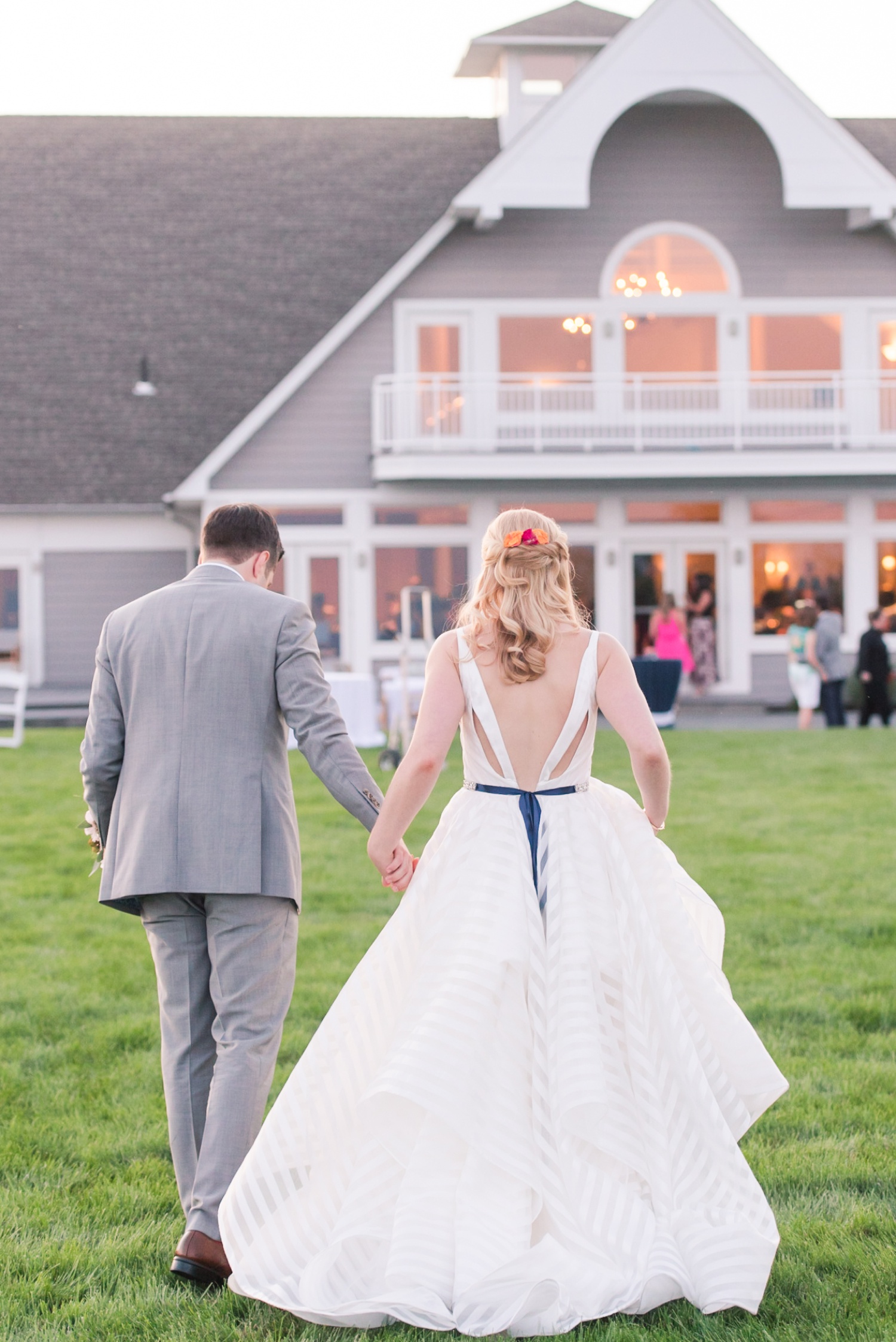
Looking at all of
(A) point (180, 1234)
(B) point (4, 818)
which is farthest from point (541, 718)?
(B) point (4, 818)

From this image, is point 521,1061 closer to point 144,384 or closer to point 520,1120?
point 520,1120

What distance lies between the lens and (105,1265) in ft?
11.6

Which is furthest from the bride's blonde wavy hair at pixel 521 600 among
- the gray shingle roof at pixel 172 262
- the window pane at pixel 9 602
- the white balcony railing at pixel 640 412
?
the window pane at pixel 9 602

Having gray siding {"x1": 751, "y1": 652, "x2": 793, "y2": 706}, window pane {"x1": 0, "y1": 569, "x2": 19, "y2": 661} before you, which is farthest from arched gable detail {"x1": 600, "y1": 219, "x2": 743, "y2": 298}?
window pane {"x1": 0, "y1": 569, "x2": 19, "y2": 661}

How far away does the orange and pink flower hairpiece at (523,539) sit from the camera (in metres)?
3.41

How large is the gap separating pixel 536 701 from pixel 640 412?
694 inches

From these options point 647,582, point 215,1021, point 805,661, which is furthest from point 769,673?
point 215,1021

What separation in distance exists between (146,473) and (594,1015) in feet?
64.5

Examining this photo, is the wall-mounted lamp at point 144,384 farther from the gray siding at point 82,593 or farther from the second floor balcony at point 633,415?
A: the second floor balcony at point 633,415

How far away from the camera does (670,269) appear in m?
21.3

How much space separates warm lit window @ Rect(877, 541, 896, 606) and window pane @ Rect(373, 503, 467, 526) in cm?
640

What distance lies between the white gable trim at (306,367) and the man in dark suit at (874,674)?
8.27m

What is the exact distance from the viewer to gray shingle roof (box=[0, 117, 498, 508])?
874 inches

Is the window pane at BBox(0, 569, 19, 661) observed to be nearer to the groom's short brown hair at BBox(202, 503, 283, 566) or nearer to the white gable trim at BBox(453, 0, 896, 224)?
the white gable trim at BBox(453, 0, 896, 224)
